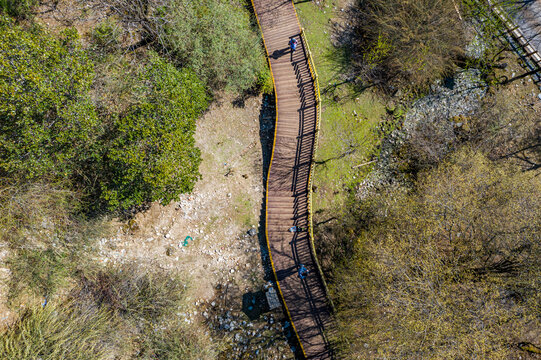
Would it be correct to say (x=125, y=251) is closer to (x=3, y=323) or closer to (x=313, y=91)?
(x=3, y=323)

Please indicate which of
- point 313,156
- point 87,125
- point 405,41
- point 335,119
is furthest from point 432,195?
point 87,125

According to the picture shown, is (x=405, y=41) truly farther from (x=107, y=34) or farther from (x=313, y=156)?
(x=107, y=34)

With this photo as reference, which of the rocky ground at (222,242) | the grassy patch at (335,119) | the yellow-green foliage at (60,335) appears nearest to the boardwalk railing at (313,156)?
the grassy patch at (335,119)

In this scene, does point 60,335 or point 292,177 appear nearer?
point 60,335

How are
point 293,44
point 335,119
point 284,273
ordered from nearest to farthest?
point 284,273
point 293,44
point 335,119

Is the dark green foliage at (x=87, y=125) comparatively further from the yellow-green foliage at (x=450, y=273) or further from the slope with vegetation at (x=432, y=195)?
the yellow-green foliage at (x=450, y=273)

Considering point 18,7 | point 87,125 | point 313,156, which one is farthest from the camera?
point 313,156

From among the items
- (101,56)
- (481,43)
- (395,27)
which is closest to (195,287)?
(101,56)
